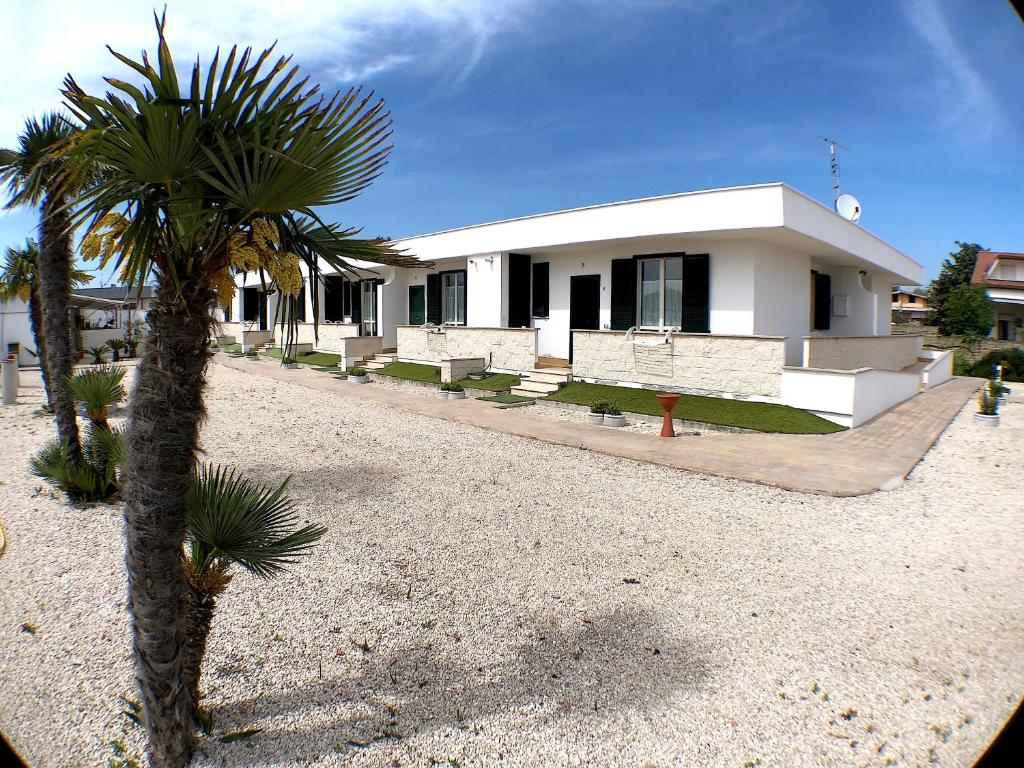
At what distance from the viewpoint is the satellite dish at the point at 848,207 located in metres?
18.7

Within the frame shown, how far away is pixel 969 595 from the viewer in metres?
4.39

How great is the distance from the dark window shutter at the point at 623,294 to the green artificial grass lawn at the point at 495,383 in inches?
125

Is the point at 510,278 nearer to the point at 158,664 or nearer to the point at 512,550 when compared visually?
the point at 512,550

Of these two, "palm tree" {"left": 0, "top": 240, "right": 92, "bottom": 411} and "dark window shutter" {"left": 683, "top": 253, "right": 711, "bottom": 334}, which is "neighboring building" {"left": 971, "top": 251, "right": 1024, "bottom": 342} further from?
"palm tree" {"left": 0, "top": 240, "right": 92, "bottom": 411}

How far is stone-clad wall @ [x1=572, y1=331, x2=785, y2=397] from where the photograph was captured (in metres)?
11.7

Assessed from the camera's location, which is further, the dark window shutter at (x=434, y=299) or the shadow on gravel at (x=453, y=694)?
the dark window shutter at (x=434, y=299)

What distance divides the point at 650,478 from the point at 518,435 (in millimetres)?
3176

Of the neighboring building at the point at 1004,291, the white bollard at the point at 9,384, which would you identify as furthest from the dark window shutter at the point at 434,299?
the neighboring building at the point at 1004,291

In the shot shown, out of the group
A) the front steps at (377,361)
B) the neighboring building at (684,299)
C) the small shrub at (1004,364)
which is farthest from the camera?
the small shrub at (1004,364)

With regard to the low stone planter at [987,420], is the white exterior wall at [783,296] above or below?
above

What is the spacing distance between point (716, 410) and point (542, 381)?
5027 millimetres

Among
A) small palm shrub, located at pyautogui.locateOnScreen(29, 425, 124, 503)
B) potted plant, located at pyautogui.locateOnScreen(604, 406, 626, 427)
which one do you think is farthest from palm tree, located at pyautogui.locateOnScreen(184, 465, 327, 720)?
potted plant, located at pyautogui.locateOnScreen(604, 406, 626, 427)

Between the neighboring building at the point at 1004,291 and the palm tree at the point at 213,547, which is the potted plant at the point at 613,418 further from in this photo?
the palm tree at the point at 213,547

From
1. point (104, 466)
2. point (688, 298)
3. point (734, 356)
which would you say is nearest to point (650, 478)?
point (734, 356)
